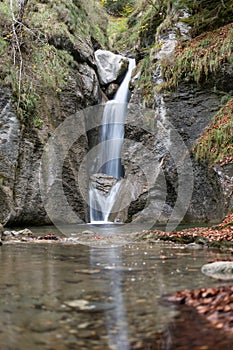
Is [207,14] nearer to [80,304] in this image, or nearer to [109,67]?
[109,67]

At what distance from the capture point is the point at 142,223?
1341cm

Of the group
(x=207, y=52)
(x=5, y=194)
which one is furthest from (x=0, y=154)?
(x=207, y=52)

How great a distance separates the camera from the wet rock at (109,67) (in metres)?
18.7

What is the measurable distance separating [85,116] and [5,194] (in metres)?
6.59

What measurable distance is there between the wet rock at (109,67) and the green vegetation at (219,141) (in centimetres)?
871

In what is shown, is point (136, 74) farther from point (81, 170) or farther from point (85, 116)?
point (81, 170)

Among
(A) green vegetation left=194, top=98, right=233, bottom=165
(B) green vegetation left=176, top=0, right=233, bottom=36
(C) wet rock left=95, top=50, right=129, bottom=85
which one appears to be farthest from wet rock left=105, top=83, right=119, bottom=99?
(A) green vegetation left=194, top=98, right=233, bottom=165

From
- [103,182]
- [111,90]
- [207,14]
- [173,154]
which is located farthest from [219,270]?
[111,90]

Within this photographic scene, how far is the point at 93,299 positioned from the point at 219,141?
844 centimetres

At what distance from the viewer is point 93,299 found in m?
2.70

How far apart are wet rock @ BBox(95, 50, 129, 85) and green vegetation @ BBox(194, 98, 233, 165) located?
8711mm

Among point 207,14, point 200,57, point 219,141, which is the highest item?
point 207,14

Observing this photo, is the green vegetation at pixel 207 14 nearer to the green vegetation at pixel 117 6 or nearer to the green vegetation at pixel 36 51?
the green vegetation at pixel 36 51

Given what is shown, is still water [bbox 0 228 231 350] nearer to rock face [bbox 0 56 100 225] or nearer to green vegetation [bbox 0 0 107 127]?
rock face [bbox 0 56 100 225]
